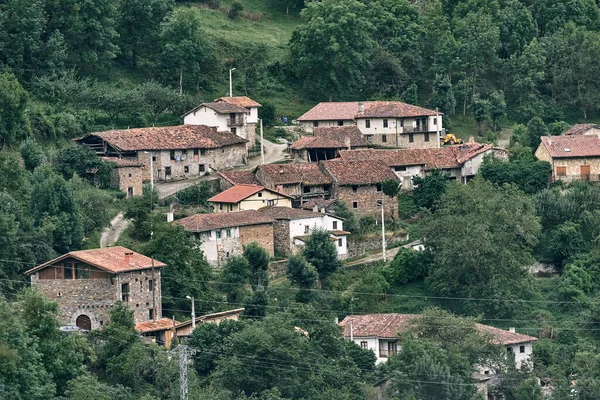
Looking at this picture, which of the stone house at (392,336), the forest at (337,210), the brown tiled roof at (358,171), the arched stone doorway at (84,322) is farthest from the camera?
the brown tiled roof at (358,171)

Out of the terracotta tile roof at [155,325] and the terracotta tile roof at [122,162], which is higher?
the terracotta tile roof at [122,162]

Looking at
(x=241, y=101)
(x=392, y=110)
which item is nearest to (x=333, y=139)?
(x=392, y=110)

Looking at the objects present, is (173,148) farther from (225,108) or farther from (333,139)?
(333,139)

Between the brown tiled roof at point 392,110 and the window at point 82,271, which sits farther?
the brown tiled roof at point 392,110

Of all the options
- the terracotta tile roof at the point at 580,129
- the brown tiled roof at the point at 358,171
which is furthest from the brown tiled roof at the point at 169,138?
the terracotta tile roof at the point at 580,129

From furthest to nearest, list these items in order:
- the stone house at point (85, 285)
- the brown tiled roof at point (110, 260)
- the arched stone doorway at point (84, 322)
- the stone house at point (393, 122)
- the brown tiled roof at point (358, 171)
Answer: the stone house at point (393, 122), the brown tiled roof at point (358, 171), the arched stone doorway at point (84, 322), the stone house at point (85, 285), the brown tiled roof at point (110, 260)

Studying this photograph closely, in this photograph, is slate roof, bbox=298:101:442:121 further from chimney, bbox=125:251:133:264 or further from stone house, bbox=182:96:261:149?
chimney, bbox=125:251:133:264

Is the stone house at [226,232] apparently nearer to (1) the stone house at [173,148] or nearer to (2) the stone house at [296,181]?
→ (2) the stone house at [296,181]
